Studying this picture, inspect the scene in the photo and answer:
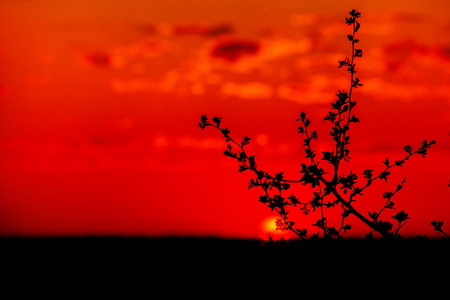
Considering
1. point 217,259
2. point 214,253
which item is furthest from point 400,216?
point 214,253

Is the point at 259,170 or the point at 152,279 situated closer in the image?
the point at 259,170

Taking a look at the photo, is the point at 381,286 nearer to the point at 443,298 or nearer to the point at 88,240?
the point at 443,298

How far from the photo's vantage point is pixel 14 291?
1914cm

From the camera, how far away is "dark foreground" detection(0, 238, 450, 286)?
9073 millimetres

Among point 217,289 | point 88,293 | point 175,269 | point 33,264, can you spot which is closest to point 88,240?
point 33,264

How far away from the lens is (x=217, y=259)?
70.5 ft

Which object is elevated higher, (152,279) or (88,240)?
(88,240)

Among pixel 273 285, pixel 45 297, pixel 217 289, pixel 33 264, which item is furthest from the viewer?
pixel 33 264

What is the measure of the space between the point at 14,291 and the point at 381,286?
1280cm

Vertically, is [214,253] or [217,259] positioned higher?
[214,253]

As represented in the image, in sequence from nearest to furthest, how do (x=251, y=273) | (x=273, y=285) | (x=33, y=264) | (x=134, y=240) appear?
1. (x=273, y=285)
2. (x=251, y=273)
3. (x=33, y=264)
4. (x=134, y=240)

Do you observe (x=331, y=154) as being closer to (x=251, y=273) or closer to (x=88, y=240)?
(x=251, y=273)

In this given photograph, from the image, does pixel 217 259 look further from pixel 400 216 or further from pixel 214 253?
pixel 400 216

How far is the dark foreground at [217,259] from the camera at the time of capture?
907 centimetres
